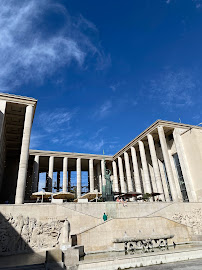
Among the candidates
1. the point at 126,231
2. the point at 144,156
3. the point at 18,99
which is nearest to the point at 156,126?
the point at 144,156

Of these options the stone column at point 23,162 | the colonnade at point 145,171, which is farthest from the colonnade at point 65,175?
the stone column at point 23,162

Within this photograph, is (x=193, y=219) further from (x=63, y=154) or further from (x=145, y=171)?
(x=63, y=154)

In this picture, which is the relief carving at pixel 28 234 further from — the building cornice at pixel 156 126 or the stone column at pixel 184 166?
the building cornice at pixel 156 126

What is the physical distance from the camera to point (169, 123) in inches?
1166

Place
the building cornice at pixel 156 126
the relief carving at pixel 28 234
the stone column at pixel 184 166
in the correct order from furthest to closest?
the building cornice at pixel 156 126 < the stone column at pixel 184 166 < the relief carving at pixel 28 234

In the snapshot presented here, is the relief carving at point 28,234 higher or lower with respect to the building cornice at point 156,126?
lower

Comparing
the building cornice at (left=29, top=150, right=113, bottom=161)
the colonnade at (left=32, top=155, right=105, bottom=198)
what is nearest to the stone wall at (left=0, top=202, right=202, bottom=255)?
the colonnade at (left=32, top=155, right=105, bottom=198)

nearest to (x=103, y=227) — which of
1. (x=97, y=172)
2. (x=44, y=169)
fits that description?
(x=97, y=172)

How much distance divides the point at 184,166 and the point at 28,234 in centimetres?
2223

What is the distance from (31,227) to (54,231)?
1892 mm

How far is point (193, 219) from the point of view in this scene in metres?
20.8

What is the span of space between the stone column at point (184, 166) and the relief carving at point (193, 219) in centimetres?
414

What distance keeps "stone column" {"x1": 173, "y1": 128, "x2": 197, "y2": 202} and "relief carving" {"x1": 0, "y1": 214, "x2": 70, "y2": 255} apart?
18.2m

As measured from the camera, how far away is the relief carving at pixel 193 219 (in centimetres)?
2002
